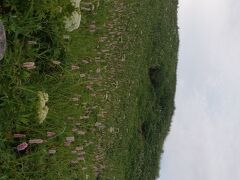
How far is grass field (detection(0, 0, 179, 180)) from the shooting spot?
5473 mm

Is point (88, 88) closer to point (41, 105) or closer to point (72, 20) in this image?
point (72, 20)

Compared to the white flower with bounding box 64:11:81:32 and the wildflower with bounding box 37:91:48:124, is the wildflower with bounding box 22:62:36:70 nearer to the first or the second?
the wildflower with bounding box 37:91:48:124

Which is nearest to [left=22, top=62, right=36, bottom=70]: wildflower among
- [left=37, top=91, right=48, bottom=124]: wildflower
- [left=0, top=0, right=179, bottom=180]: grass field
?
[left=0, top=0, right=179, bottom=180]: grass field

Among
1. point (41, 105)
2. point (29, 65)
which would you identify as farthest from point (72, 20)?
point (29, 65)

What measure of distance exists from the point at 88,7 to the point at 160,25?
23.5 ft

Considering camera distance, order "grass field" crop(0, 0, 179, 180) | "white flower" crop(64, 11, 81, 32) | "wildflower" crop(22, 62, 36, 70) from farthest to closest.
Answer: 1. "white flower" crop(64, 11, 81, 32)
2. "grass field" crop(0, 0, 179, 180)
3. "wildflower" crop(22, 62, 36, 70)

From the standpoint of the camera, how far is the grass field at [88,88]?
5473 millimetres

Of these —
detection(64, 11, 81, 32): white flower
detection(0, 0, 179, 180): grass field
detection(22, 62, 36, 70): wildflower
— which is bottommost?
detection(0, 0, 179, 180): grass field

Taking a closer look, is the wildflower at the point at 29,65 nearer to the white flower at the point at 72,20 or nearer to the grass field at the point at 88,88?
the grass field at the point at 88,88

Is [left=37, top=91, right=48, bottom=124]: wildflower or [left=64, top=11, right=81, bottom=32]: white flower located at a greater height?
[left=64, top=11, right=81, bottom=32]: white flower

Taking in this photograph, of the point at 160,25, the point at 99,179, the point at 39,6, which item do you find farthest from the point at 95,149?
the point at 160,25

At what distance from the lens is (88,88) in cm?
758

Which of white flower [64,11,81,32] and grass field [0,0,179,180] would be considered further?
white flower [64,11,81,32]

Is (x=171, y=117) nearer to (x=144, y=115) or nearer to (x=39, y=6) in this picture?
(x=144, y=115)
